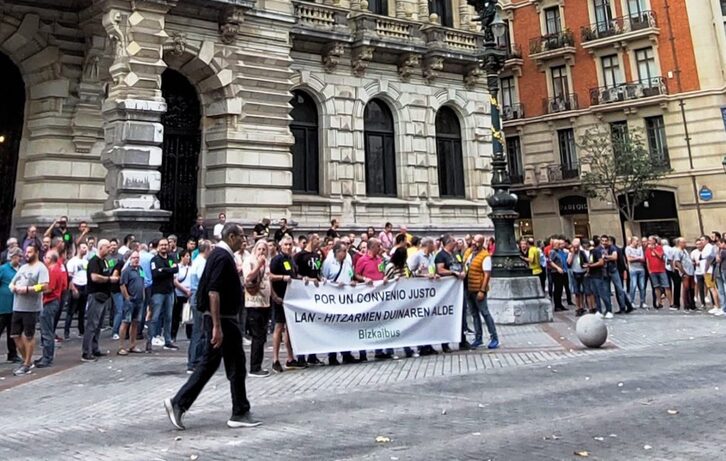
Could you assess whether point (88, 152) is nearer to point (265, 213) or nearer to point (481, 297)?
point (265, 213)

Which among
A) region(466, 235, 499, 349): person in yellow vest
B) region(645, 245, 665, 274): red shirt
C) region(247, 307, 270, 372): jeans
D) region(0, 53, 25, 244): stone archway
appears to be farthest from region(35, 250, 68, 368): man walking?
region(645, 245, 665, 274): red shirt

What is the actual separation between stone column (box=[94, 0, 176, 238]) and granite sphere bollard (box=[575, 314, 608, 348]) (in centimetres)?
1093

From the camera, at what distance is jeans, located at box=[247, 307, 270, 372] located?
9.30 metres

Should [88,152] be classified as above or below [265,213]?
above

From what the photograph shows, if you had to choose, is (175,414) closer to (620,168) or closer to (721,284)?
(721,284)

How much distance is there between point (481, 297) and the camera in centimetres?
1127

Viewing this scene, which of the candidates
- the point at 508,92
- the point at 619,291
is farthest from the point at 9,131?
the point at 508,92

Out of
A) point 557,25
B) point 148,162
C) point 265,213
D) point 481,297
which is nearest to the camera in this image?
point 481,297

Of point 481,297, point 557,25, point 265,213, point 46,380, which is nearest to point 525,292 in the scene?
point 481,297

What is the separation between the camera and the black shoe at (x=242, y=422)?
636cm

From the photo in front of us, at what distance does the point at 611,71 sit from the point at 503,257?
27.6m

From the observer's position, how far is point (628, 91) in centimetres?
3572

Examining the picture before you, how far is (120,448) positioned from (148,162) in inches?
451

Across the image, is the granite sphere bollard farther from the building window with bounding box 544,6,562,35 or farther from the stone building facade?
the building window with bounding box 544,6,562,35
